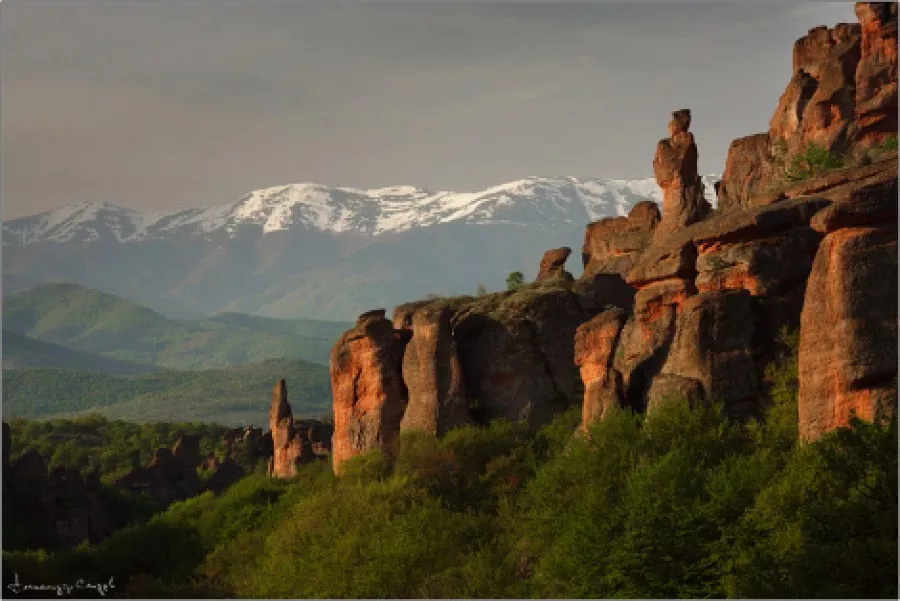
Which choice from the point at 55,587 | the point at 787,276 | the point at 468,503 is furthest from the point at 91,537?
the point at 787,276

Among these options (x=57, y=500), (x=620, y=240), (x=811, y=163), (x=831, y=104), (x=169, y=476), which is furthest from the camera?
(x=169, y=476)

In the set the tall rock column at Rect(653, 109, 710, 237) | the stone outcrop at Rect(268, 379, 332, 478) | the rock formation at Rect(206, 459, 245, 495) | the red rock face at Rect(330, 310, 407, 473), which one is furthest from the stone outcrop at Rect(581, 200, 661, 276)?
the rock formation at Rect(206, 459, 245, 495)

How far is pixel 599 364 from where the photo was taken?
67125 millimetres

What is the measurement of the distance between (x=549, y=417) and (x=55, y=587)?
28.2 metres

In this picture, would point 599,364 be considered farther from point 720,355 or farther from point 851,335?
point 851,335

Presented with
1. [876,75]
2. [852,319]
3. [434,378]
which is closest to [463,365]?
[434,378]

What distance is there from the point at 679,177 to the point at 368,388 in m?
23.5

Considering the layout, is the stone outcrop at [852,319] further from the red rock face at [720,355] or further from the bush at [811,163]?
the bush at [811,163]

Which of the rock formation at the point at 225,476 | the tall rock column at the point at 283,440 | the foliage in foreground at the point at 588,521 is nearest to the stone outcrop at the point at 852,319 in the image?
the foliage in foreground at the point at 588,521

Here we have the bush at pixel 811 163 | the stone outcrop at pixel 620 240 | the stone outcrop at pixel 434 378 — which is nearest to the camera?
the stone outcrop at pixel 434 378

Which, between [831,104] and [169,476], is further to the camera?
[169,476]

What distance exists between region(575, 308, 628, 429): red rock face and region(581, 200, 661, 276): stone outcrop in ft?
53.2

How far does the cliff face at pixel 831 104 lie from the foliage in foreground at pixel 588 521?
2457 centimetres

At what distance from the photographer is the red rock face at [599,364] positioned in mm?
64062
